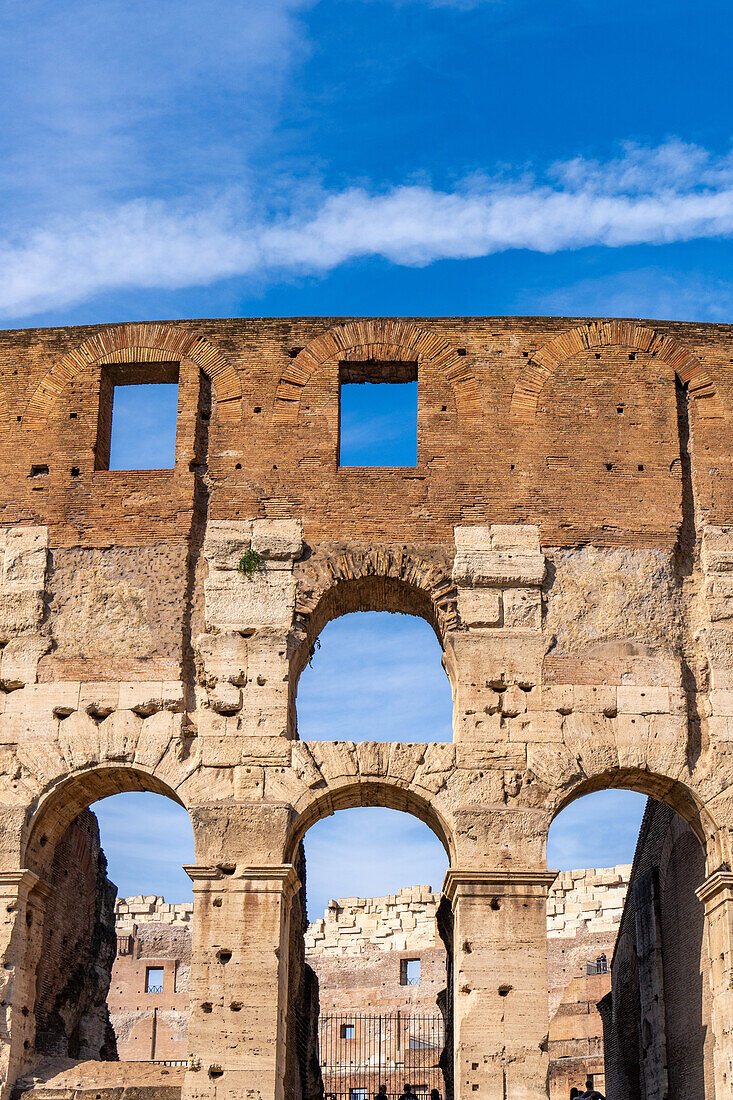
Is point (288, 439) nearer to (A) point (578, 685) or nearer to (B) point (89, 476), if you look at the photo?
(B) point (89, 476)

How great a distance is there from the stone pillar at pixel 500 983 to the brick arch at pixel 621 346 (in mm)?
4767

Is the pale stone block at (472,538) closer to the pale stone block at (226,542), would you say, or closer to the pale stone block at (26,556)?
the pale stone block at (226,542)

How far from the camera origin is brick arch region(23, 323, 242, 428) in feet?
45.6

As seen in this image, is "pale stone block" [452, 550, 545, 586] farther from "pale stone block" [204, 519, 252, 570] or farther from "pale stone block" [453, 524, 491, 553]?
"pale stone block" [204, 519, 252, 570]

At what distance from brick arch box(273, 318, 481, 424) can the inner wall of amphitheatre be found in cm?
3

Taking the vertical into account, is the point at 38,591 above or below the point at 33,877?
above

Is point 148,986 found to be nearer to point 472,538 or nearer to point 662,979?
point 662,979

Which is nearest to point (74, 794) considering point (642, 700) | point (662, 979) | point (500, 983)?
point (500, 983)

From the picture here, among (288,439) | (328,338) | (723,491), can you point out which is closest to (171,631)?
(288,439)

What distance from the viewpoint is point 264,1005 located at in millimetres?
11477

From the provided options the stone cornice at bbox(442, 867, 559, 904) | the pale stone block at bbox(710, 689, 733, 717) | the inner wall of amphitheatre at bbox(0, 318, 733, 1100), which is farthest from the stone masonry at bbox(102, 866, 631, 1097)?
the stone cornice at bbox(442, 867, 559, 904)

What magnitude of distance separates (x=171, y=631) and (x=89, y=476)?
186 centimetres

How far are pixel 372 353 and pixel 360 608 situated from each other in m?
2.53

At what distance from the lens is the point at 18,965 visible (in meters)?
12.0
